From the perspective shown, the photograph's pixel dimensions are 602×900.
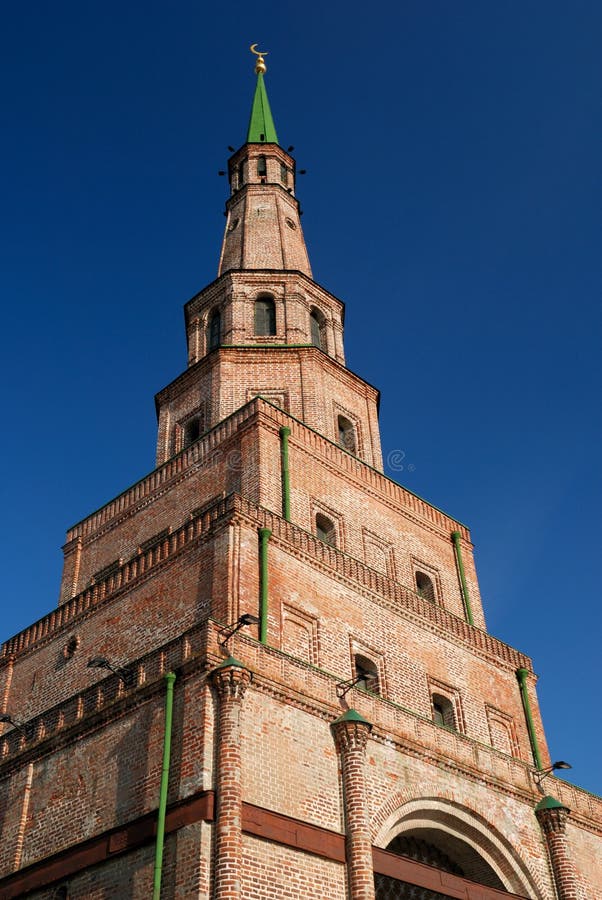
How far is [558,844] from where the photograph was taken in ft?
74.7

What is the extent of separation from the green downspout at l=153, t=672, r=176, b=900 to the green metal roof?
27.8 metres

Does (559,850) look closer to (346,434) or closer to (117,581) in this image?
Answer: (117,581)

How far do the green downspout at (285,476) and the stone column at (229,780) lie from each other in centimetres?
693

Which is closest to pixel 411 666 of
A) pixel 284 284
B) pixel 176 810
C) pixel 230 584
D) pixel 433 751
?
pixel 433 751

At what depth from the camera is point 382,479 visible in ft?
95.2

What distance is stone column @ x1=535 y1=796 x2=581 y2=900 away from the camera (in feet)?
72.7

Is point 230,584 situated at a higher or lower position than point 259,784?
higher

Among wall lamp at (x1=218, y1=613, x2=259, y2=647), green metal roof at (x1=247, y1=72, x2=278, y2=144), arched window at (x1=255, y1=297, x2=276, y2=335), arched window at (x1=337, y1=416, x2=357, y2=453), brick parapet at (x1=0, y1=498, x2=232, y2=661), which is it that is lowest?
wall lamp at (x1=218, y1=613, x2=259, y2=647)

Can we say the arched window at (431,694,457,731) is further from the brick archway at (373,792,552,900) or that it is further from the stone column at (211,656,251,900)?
the stone column at (211,656,251,900)

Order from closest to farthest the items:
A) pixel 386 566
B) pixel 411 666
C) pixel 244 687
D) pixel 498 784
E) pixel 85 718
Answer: pixel 244 687, pixel 85 718, pixel 498 784, pixel 411 666, pixel 386 566

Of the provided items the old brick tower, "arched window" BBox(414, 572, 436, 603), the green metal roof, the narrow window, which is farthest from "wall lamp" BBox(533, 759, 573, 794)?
the green metal roof

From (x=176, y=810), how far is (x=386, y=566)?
11832mm

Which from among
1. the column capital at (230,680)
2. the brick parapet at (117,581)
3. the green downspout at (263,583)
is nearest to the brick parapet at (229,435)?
the brick parapet at (117,581)

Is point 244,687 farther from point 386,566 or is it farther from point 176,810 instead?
point 386,566
